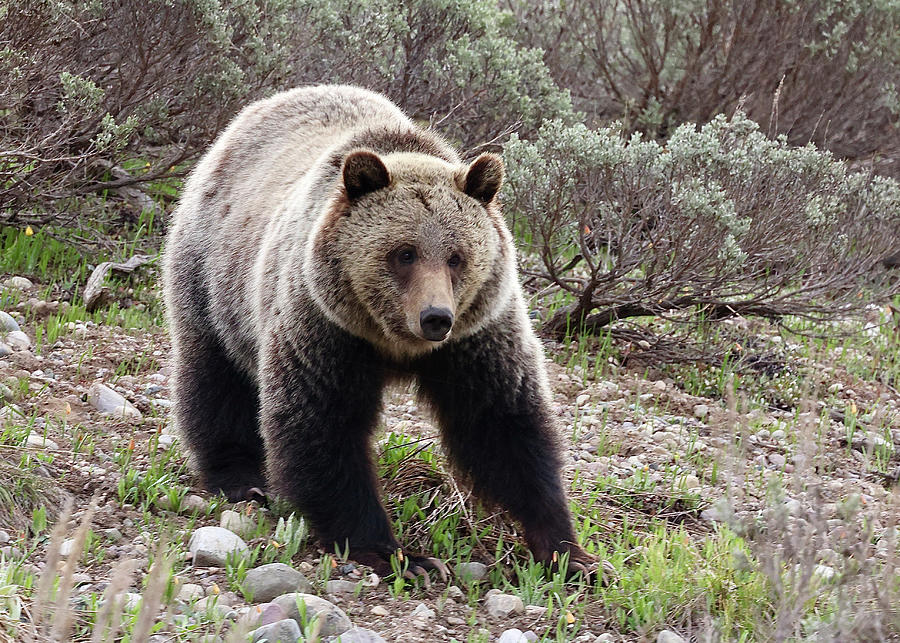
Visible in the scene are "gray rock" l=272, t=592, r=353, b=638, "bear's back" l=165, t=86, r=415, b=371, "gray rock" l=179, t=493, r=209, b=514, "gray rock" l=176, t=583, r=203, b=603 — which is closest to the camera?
"gray rock" l=272, t=592, r=353, b=638

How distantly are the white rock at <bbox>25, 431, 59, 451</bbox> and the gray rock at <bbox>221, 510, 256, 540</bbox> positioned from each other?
792 mm

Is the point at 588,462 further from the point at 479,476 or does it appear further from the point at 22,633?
the point at 22,633

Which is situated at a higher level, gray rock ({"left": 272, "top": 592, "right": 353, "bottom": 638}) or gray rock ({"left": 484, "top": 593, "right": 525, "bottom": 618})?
gray rock ({"left": 272, "top": 592, "right": 353, "bottom": 638})

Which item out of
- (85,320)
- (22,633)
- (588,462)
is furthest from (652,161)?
(22,633)

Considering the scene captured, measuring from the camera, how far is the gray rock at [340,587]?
11.1ft

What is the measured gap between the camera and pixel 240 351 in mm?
4359

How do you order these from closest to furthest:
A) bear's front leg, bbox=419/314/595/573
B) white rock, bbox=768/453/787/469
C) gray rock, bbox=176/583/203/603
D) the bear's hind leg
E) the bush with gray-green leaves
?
gray rock, bbox=176/583/203/603 → bear's front leg, bbox=419/314/595/573 → the bear's hind leg → white rock, bbox=768/453/787/469 → the bush with gray-green leaves

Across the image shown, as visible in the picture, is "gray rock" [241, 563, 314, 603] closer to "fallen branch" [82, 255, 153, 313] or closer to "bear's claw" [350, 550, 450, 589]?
"bear's claw" [350, 550, 450, 589]

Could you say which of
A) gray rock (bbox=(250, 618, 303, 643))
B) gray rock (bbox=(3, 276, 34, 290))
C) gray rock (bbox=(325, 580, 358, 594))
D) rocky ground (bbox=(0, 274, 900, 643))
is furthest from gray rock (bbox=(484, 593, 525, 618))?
gray rock (bbox=(3, 276, 34, 290))

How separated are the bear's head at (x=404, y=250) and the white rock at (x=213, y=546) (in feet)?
2.61

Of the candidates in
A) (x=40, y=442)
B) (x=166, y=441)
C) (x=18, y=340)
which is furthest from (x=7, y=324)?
(x=40, y=442)

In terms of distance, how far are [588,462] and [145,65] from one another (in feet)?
11.9

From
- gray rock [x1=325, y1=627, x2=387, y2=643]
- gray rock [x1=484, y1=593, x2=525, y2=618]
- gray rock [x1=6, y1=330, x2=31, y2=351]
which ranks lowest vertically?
gray rock [x1=6, y1=330, x2=31, y2=351]

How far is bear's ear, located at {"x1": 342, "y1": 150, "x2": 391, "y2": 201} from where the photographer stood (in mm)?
3533
